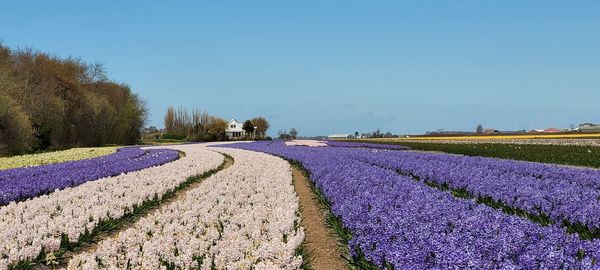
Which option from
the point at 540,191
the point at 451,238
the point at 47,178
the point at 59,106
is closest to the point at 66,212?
the point at 47,178

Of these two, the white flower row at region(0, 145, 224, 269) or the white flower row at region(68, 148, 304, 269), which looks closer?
the white flower row at region(68, 148, 304, 269)

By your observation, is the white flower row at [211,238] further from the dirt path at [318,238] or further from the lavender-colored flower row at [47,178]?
the lavender-colored flower row at [47,178]

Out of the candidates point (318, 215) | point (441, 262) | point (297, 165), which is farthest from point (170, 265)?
point (297, 165)

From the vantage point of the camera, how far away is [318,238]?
989cm

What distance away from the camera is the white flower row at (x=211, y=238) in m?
6.84

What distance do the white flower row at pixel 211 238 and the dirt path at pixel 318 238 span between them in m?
A: 0.54

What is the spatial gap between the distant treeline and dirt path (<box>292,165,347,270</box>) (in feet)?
105

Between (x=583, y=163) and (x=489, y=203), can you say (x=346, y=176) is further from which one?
(x=583, y=163)

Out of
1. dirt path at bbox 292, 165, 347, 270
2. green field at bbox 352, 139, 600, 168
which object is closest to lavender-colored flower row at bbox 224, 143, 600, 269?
dirt path at bbox 292, 165, 347, 270

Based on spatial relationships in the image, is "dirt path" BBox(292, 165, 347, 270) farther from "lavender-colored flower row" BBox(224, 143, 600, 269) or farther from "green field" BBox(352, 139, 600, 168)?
"green field" BBox(352, 139, 600, 168)

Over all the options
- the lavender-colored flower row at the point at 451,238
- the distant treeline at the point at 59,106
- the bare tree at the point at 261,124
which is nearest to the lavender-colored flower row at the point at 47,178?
the lavender-colored flower row at the point at 451,238

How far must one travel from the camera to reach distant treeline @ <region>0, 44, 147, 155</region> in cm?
3994

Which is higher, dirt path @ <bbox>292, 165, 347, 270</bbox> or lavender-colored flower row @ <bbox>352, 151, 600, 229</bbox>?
lavender-colored flower row @ <bbox>352, 151, 600, 229</bbox>

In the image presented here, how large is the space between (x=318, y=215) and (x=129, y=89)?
2920 inches
